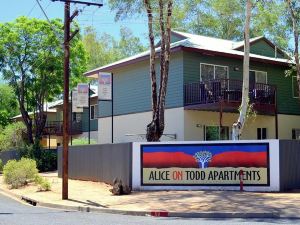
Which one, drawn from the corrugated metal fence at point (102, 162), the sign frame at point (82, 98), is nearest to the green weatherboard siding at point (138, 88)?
the sign frame at point (82, 98)

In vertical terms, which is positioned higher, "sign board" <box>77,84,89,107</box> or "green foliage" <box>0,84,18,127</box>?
"green foliage" <box>0,84,18,127</box>

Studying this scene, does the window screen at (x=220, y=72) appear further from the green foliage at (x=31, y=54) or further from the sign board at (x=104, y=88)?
the green foliage at (x=31, y=54)

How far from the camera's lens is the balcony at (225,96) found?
975 inches

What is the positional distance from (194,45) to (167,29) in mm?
5394

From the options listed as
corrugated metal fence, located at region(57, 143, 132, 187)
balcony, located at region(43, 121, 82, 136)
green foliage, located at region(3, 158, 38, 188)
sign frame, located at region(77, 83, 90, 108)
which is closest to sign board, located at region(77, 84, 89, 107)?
sign frame, located at region(77, 83, 90, 108)

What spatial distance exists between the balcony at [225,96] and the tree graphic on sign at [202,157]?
208 inches

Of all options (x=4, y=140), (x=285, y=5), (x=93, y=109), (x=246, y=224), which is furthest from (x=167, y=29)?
(x=4, y=140)

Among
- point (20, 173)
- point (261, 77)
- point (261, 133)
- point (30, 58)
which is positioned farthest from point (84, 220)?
point (30, 58)

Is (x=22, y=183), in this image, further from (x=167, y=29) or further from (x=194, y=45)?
(x=194, y=45)

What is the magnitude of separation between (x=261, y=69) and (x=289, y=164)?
12481 millimetres

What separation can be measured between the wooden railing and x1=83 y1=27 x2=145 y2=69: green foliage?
1435 inches

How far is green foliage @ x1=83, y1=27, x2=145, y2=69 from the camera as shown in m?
63.2

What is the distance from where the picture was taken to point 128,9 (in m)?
23.6

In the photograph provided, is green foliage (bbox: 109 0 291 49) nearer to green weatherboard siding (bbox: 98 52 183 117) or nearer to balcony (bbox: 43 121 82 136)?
green weatherboard siding (bbox: 98 52 183 117)
